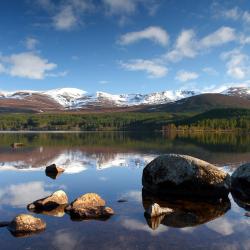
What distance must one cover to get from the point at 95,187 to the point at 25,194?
5696 mm

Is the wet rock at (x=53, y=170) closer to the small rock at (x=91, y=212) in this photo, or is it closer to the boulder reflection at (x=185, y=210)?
the boulder reflection at (x=185, y=210)

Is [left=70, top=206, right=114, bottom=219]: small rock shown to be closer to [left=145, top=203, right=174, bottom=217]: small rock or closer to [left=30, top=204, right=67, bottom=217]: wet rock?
[left=30, top=204, right=67, bottom=217]: wet rock

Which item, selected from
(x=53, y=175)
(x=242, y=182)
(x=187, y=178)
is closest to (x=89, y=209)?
(x=187, y=178)

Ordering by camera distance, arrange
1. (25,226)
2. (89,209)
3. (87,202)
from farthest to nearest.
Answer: (87,202) → (89,209) → (25,226)

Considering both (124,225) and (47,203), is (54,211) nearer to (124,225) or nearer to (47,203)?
(47,203)

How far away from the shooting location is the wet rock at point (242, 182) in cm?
2802

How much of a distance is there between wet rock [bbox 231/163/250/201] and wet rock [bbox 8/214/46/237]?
49.1ft

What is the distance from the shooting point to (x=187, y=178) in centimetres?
2838

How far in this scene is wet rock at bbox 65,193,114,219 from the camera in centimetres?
2174

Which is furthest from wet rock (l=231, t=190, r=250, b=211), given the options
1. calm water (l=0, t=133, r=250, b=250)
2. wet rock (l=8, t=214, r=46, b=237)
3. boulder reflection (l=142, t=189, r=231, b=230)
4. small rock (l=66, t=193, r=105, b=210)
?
wet rock (l=8, t=214, r=46, b=237)

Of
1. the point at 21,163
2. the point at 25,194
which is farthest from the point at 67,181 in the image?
the point at 21,163

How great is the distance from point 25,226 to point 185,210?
996 cm

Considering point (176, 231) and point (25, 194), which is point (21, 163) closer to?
point (25, 194)

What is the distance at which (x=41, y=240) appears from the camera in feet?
57.9
